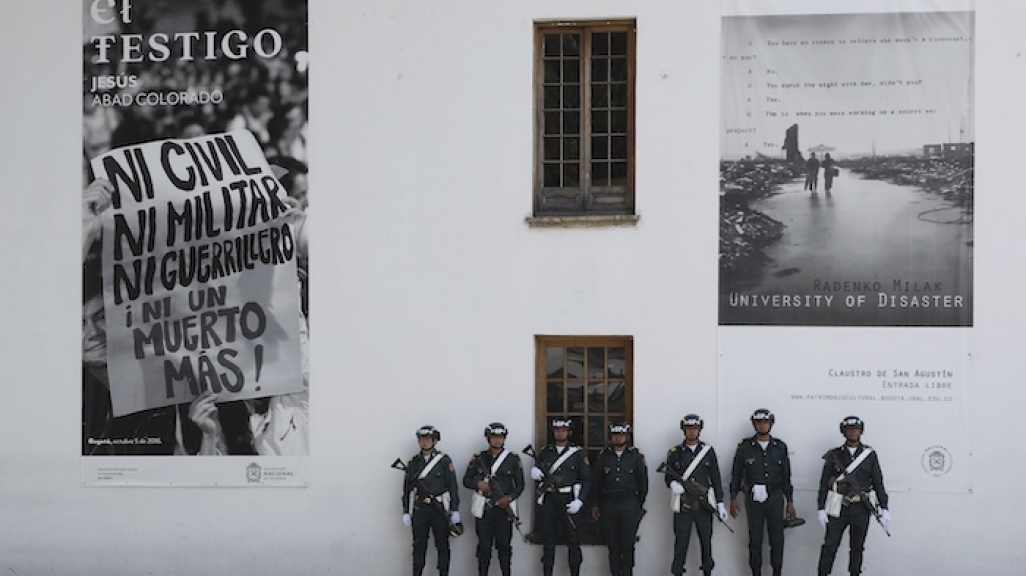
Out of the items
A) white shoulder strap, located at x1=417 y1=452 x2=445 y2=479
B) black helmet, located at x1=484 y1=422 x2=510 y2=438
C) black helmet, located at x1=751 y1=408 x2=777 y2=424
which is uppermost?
black helmet, located at x1=751 y1=408 x2=777 y2=424

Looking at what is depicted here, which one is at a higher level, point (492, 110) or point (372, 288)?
point (492, 110)

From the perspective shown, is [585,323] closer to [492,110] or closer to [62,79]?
[492,110]

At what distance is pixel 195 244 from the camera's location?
1366 cm

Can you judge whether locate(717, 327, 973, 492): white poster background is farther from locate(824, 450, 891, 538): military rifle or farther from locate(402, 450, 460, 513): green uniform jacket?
locate(402, 450, 460, 513): green uniform jacket

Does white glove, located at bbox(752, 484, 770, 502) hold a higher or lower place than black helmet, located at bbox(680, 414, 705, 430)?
lower

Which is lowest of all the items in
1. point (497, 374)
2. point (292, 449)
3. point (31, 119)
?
point (292, 449)

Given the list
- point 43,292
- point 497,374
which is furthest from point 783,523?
point 43,292

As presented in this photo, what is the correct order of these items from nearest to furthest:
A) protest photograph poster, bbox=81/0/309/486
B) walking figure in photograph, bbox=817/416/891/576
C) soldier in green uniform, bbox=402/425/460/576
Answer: walking figure in photograph, bbox=817/416/891/576
soldier in green uniform, bbox=402/425/460/576
protest photograph poster, bbox=81/0/309/486

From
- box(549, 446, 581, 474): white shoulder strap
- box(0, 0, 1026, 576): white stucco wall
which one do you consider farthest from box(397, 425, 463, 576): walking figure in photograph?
box(549, 446, 581, 474): white shoulder strap

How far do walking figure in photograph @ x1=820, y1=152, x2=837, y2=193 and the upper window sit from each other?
2.10 metres

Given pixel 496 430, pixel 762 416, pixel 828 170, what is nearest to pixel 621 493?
pixel 496 430

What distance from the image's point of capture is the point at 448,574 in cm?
1326

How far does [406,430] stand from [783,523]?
13.9 feet

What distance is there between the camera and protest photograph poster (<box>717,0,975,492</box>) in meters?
12.8
